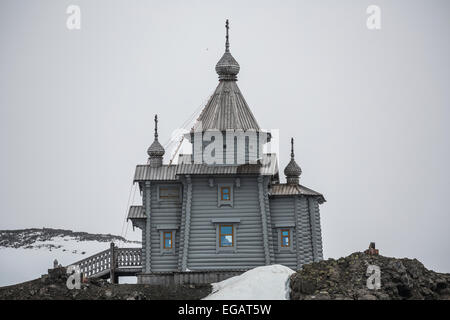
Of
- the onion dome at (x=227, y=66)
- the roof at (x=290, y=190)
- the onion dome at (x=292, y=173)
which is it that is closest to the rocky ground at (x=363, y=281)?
the roof at (x=290, y=190)

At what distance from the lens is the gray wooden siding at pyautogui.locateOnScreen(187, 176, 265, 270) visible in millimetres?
62031

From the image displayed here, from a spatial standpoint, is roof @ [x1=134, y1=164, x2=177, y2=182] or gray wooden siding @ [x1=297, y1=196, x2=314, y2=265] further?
roof @ [x1=134, y1=164, x2=177, y2=182]

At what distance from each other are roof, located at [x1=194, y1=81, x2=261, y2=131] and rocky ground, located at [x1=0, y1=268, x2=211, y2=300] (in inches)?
387

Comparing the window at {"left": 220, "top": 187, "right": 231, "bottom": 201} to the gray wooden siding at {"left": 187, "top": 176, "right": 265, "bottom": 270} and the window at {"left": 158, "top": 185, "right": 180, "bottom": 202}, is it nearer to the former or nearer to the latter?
the gray wooden siding at {"left": 187, "top": 176, "right": 265, "bottom": 270}

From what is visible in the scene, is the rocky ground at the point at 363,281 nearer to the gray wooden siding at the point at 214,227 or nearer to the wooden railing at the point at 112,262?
the gray wooden siding at the point at 214,227

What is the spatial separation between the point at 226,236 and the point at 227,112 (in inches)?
279

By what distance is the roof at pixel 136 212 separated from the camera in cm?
6311

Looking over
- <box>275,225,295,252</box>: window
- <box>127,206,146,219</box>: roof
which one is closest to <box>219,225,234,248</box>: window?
<box>275,225,295,252</box>: window

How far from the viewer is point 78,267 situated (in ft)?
201

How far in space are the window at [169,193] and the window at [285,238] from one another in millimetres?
6109

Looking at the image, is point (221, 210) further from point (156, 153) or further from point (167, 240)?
point (156, 153)

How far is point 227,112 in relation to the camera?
64.2m
